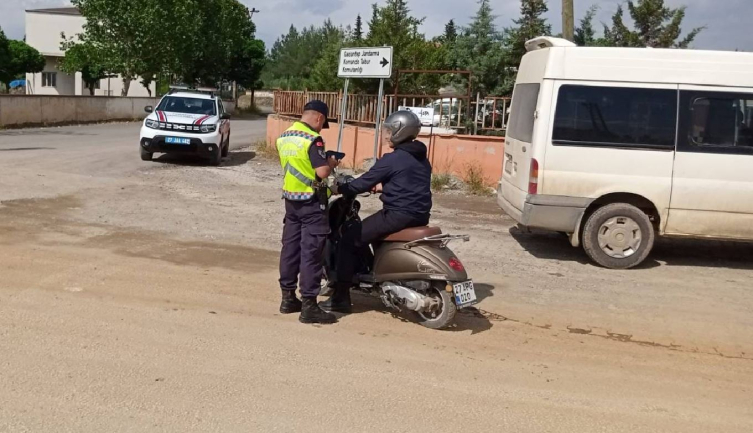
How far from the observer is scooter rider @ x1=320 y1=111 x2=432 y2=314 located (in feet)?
19.5

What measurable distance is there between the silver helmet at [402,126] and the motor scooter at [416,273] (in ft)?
1.63

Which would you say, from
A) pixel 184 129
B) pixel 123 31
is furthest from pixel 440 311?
pixel 123 31

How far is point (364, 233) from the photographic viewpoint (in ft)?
20.0

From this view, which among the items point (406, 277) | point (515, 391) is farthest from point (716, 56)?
point (515, 391)

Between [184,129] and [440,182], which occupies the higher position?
[184,129]

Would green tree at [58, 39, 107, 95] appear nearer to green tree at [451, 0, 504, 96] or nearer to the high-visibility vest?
green tree at [451, 0, 504, 96]

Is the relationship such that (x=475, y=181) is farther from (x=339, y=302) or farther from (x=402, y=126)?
(x=402, y=126)

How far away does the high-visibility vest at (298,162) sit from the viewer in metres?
5.77

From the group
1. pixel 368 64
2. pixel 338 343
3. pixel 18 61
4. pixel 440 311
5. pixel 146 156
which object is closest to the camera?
pixel 338 343

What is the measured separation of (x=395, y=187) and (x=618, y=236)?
370 centimetres

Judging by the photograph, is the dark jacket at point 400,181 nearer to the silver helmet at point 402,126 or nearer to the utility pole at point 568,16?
the silver helmet at point 402,126

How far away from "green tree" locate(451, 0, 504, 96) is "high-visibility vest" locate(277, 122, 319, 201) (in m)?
15.1

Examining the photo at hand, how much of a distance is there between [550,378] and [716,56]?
522 cm

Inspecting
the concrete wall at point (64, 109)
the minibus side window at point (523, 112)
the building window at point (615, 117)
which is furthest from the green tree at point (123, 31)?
the building window at point (615, 117)
